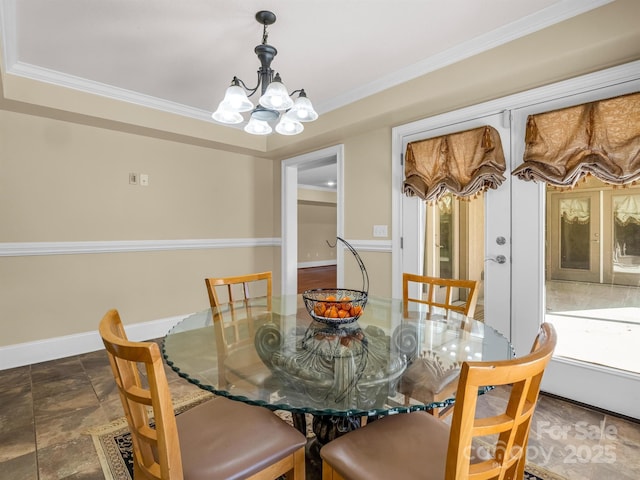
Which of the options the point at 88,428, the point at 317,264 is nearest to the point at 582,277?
the point at 88,428

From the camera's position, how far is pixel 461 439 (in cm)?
75

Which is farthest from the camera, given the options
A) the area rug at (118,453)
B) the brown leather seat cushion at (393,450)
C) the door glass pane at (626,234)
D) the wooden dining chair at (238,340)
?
the door glass pane at (626,234)

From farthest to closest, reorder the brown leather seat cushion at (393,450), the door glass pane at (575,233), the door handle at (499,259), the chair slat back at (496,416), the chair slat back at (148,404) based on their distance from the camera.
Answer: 1. the door handle at (499,259)
2. the door glass pane at (575,233)
3. the brown leather seat cushion at (393,450)
4. the chair slat back at (148,404)
5. the chair slat back at (496,416)

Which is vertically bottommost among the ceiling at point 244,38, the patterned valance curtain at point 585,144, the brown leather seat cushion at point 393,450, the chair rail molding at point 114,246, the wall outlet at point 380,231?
the brown leather seat cushion at point 393,450

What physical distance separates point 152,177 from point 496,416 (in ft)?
11.8

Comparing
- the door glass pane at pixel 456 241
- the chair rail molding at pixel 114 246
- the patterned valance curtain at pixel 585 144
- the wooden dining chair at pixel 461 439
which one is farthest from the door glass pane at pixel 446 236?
the chair rail molding at pixel 114 246

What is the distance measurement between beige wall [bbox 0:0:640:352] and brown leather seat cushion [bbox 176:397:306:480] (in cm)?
217

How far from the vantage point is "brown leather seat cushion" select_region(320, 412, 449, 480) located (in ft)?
3.18

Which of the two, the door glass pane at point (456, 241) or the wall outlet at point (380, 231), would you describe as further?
the wall outlet at point (380, 231)

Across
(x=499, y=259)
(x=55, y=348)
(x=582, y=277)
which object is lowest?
(x=55, y=348)

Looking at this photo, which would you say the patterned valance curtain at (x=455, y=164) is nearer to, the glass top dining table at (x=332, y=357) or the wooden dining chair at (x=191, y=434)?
the glass top dining table at (x=332, y=357)

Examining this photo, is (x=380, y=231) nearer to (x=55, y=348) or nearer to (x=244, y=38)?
(x=244, y=38)

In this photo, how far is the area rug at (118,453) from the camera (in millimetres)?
1521

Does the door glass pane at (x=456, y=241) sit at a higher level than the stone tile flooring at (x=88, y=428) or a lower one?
higher
